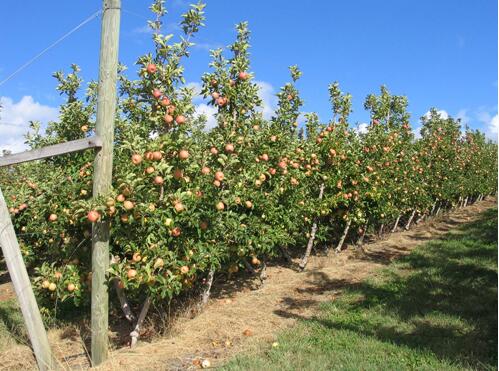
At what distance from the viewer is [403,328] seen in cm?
513

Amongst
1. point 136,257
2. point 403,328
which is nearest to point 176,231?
point 136,257

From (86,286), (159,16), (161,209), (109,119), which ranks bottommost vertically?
(86,286)

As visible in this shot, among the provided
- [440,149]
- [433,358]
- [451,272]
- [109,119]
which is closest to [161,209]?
[109,119]

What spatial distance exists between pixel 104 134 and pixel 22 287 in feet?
5.47

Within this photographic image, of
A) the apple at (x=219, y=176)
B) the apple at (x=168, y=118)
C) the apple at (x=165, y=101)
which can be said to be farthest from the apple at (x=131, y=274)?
the apple at (x=165, y=101)

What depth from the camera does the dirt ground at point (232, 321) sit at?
4.81 metres

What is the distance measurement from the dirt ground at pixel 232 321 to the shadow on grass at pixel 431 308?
334mm

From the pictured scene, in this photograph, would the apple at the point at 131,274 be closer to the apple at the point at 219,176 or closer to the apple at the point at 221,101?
the apple at the point at 219,176

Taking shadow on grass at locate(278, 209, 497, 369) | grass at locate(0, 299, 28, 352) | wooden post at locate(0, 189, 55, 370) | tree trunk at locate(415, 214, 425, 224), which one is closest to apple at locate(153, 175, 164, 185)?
wooden post at locate(0, 189, 55, 370)

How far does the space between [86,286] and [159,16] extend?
3125 millimetres

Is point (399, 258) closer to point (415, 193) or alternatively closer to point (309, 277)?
point (309, 277)

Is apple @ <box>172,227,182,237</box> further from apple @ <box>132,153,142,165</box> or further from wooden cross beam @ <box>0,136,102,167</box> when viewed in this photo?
wooden cross beam @ <box>0,136,102,167</box>

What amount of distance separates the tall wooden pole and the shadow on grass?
101 inches

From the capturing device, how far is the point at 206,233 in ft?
17.4
